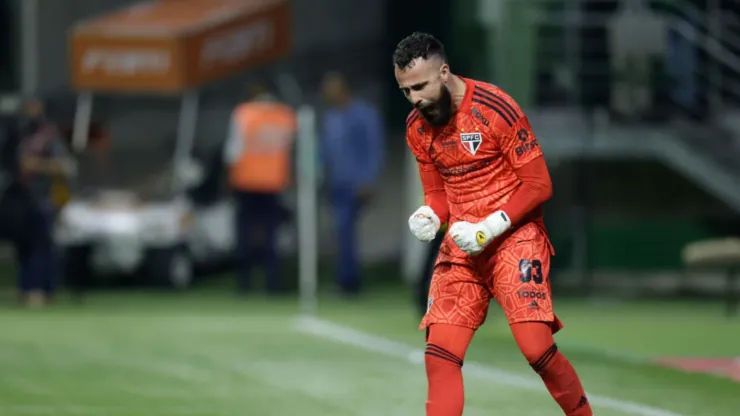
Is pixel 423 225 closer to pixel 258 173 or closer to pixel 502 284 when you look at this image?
pixel 502 284

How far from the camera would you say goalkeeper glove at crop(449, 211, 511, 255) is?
7688 millimetres

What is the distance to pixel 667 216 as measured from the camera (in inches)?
883

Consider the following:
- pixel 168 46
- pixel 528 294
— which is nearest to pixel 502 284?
pixel 528 294

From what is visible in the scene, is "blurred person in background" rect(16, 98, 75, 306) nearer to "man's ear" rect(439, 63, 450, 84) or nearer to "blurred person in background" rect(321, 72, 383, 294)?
"blurred person in background" rect(321, 72, 383, 294)

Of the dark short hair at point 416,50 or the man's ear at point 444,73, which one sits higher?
the dark short hair at point 416,50

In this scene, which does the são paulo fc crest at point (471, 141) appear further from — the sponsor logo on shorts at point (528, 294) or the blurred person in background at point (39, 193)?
the blurred person in background at point (39, 193)

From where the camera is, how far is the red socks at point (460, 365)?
774 centimetres

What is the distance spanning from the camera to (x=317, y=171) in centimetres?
2194

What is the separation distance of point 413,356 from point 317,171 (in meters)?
8.45

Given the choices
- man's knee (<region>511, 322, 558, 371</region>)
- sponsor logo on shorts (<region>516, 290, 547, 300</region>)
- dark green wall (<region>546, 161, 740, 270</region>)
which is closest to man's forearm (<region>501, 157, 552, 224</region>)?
sponsor logo on shorts (<region>516, 290, 547, 300</region>)

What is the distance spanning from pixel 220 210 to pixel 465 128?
1397 centimetres

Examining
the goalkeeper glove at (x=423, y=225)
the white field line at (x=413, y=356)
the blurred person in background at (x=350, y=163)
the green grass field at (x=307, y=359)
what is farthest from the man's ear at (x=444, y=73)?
the blurred person in background at (x=350, y=163)

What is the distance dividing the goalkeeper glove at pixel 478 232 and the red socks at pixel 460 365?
0.41m

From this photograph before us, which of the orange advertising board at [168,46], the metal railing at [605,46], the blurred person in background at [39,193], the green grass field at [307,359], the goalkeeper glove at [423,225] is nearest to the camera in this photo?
the goalkeeper glove at [423,225]
